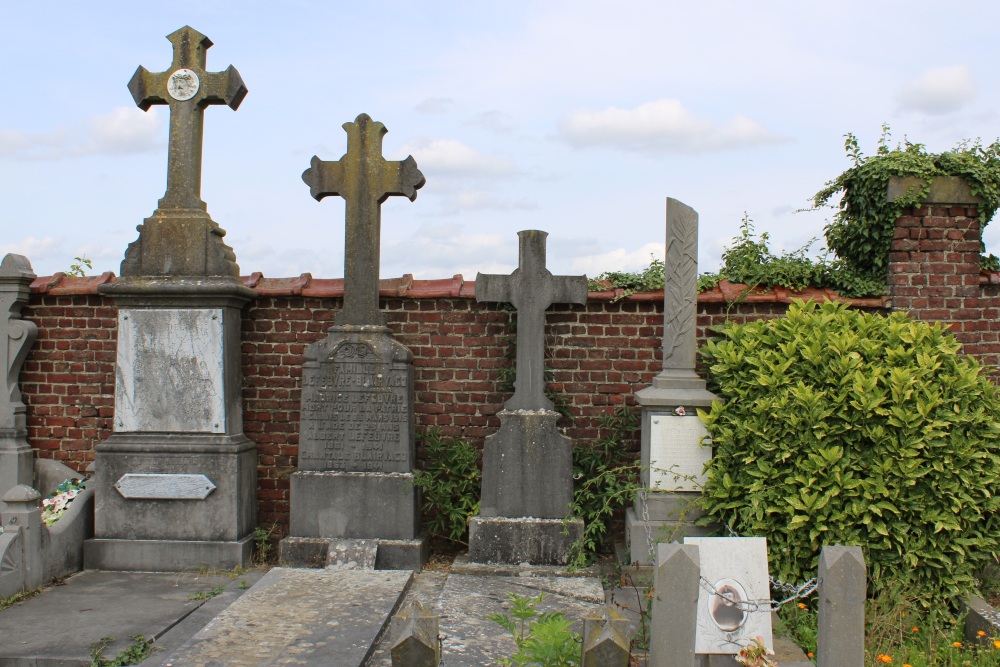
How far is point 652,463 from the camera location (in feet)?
18.9

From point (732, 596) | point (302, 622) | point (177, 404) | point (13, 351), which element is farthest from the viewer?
point (13, 351)

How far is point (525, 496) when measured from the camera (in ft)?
19.6

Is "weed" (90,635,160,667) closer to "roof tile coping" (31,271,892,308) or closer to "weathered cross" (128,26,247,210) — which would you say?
"roof tile coping" (31,271,892,308)

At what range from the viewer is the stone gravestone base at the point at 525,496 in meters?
5.88

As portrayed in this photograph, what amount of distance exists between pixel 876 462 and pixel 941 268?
6.76 feet

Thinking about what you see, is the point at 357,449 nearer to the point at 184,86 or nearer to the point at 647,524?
the point at 647,524

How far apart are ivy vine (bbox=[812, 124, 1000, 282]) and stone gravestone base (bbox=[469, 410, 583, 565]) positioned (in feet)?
9.00

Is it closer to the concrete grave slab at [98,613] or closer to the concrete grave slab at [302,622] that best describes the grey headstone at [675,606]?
the concrete grave slab at [302,622]

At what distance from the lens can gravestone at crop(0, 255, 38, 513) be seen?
6762 mm

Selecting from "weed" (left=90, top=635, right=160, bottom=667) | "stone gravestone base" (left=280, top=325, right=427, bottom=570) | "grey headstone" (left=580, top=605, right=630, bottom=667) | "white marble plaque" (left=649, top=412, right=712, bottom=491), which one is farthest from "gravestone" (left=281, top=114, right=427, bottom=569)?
"grey headstone" (left=580, top=605, right=630, bottom=667)

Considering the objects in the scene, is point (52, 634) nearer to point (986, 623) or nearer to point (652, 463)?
point (652, 463)

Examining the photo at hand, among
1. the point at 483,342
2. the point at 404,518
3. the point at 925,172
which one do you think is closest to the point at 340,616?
the point at 404,518

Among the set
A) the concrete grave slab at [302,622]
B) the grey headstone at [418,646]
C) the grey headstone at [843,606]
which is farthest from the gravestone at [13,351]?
the grey headstone at [843,606]

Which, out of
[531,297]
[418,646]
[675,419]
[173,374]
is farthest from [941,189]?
[173,374]
